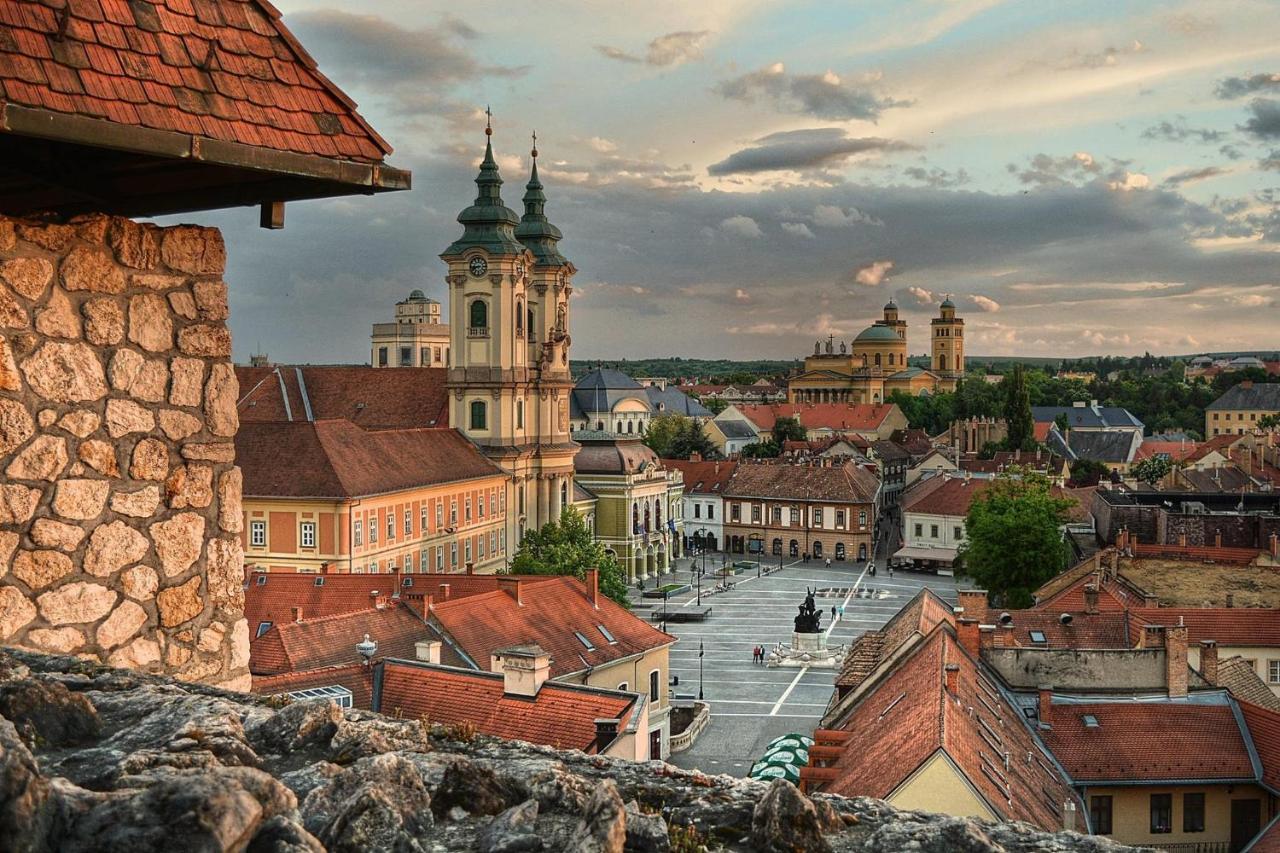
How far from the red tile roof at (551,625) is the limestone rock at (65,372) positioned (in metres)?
24.4

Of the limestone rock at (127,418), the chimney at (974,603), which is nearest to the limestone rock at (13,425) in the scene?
the limestone rock at (127,418)

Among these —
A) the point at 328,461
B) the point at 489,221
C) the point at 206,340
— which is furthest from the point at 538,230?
the point at 206,340

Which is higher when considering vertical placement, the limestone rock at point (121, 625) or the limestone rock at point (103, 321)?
the limestone rock at point (103, 321)

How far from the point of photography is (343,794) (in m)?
3.33

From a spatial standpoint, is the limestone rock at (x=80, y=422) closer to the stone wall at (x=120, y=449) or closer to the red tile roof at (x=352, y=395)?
the stone wall at (x=120, y=449)

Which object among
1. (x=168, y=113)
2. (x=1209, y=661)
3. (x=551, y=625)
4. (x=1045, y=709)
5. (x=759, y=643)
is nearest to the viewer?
(x=168, y=113)

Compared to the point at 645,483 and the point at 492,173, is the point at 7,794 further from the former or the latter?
the point at 645,483

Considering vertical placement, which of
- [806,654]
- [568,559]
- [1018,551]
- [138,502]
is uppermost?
[138,502]

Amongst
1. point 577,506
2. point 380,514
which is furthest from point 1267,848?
point 577,506

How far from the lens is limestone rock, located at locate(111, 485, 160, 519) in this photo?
570 cm

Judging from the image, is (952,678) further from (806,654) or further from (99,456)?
(806,654)

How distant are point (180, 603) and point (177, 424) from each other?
839mm

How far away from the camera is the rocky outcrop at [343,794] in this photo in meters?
2.69

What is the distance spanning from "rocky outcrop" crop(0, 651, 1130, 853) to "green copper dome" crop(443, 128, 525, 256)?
68.6m
